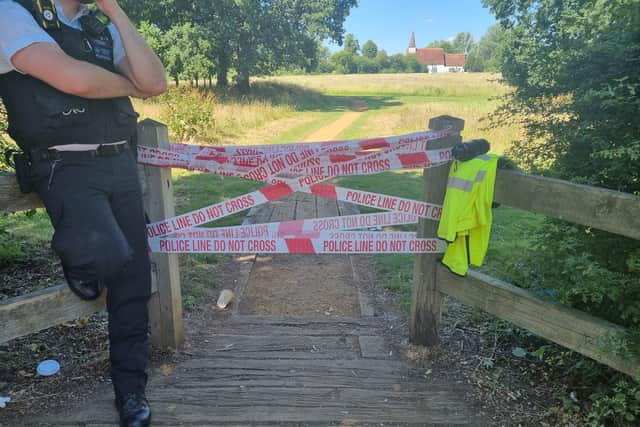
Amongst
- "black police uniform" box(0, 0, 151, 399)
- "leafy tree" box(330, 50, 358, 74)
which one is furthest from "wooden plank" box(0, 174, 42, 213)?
"leafy tree" box(330, 50, 358, 74)

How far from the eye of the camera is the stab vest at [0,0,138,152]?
6.57 ft

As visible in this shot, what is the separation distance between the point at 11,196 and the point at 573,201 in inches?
106

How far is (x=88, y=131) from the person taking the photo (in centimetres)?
216

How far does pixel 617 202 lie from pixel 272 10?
27.4 meters

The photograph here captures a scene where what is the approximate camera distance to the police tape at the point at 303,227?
2967mm

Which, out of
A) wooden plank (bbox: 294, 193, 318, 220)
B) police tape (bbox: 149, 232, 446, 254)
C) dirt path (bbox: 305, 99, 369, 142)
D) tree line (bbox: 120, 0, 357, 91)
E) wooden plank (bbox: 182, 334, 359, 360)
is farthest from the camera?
tree line (bbox: 120, 0, 357, 91)

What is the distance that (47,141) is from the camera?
2.09 meters

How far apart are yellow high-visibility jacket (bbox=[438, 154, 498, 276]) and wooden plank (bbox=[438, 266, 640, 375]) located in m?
0.18

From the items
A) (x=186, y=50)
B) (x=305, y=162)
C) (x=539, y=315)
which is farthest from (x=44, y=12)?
(x=186, y=50)

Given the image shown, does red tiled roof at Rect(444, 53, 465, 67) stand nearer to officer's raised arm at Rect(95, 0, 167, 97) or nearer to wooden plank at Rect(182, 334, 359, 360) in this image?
wooden plank at Rect(182, 334, 359, 360)

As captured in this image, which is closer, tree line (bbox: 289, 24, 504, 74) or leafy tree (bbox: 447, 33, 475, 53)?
tree line (bbox: 289, 24, 504, 74)

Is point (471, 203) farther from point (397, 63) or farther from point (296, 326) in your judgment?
point (397, 63)

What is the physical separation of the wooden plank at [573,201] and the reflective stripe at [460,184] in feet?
0.51

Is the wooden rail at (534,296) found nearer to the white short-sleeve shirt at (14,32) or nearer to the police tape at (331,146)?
the police tape at (331,146)
